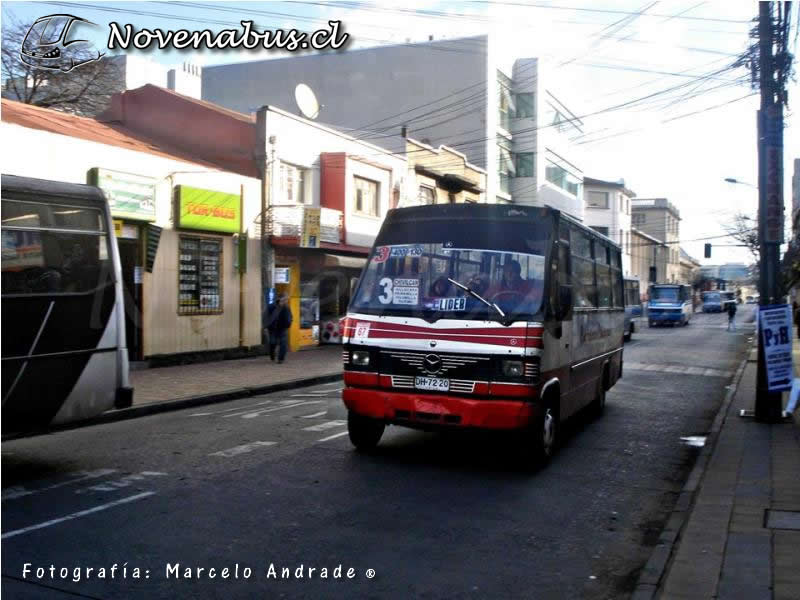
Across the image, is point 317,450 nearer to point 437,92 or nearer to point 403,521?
point 403,521

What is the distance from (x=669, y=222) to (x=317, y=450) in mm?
97266

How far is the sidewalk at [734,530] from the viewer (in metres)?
4.82

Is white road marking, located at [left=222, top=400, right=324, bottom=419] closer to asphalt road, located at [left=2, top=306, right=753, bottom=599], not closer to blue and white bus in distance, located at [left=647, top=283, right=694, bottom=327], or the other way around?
asphalt road, located at [left=2, top=306, right=753, bottom=599]

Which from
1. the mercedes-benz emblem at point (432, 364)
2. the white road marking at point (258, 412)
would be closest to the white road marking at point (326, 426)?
the white road marking at point (258, 412)

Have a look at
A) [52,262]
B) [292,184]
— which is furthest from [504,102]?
[52,262]

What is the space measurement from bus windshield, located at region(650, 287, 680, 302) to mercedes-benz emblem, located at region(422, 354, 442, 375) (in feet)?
144

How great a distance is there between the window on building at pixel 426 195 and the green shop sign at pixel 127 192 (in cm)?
1507

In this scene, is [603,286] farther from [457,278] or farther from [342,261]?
[342,261]

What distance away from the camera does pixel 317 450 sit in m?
8.95

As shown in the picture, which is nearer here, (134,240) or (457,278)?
(457,278)

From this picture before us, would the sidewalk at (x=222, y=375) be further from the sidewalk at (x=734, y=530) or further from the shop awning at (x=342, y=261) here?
the sidewalk at (x=734, y=530)

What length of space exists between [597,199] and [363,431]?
6692cm

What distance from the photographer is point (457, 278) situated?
27.1 ft

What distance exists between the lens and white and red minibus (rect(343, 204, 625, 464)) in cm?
773
